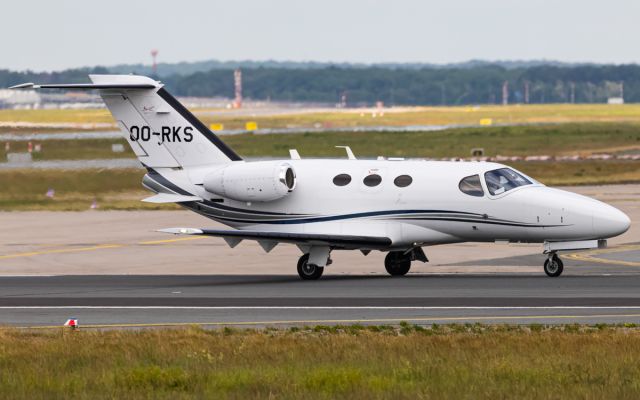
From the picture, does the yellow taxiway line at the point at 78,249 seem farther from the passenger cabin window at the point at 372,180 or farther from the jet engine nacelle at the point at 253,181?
the passenger cabin window at the point at 372,180

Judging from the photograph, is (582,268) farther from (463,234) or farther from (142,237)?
(142,237)

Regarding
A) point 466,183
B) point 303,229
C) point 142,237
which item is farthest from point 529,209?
point 142,237

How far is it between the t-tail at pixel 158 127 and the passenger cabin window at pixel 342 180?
2.80 meters

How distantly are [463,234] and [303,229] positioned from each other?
145 inches

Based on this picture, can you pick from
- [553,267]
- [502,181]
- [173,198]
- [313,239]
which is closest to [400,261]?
[313,239]

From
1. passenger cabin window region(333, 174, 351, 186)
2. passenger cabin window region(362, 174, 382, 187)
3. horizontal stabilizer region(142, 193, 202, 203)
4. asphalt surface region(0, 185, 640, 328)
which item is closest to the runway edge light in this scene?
asphalt surface region(0, 185, 640, 328)

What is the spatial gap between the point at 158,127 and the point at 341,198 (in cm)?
480

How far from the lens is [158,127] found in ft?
104

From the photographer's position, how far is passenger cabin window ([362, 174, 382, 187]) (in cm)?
3045

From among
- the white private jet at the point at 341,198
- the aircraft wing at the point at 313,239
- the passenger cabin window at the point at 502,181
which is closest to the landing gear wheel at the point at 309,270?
the white private jet at the point at 341,198

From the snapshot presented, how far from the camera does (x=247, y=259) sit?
3603cm

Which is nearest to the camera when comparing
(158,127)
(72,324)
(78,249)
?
(72,324)

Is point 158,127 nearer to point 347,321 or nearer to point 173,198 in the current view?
point 173,198

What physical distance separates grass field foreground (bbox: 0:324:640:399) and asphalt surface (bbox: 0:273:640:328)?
1.90m
